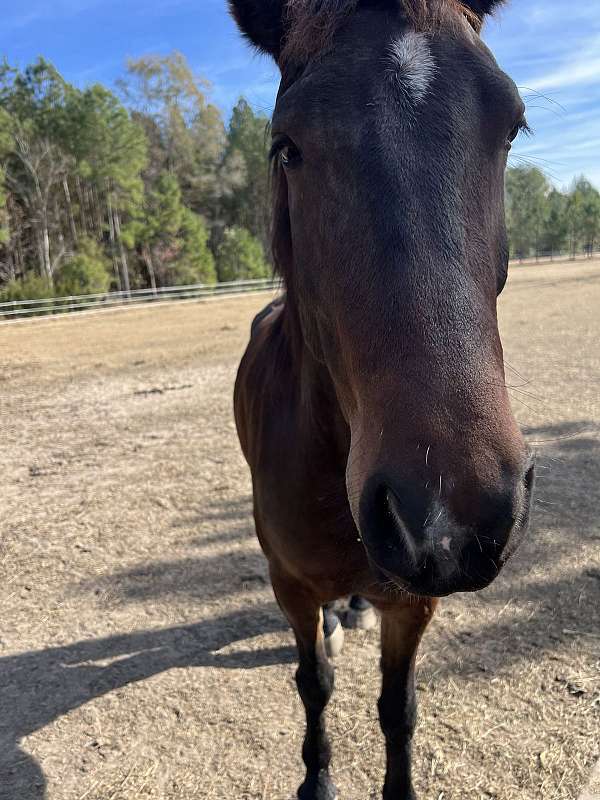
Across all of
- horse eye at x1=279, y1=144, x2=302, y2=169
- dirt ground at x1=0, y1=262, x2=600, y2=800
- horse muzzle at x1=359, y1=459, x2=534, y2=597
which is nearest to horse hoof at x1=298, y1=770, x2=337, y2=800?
dirt ground at x1=0, y1=262, x2=600, y2=800

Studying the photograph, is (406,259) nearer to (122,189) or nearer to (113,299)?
(113,299)

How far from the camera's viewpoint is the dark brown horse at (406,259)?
1098 millimetres

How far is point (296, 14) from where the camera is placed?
173 cm

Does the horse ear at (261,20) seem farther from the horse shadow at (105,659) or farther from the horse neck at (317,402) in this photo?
the horse shadow at (105,659)

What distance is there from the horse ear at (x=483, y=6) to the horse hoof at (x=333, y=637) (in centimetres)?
308

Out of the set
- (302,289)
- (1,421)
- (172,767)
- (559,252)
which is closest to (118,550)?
(172,767)

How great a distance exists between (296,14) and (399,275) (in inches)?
41.9

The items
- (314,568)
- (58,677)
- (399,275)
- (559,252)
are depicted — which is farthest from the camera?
(559,252)

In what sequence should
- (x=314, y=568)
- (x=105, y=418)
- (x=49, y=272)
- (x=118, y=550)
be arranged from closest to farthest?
(x=314, y=568), (x=118, y=550), (x=105, y=418), (x=49, y=272)

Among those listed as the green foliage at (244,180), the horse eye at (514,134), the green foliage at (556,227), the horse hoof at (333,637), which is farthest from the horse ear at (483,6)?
the green foliage at (556,227)

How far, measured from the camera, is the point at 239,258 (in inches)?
1807

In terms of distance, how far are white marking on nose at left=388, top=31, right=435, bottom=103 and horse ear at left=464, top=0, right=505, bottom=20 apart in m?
0.64

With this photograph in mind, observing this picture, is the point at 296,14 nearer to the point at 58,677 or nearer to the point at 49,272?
the point at 58,677

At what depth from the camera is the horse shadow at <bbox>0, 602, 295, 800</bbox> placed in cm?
307
